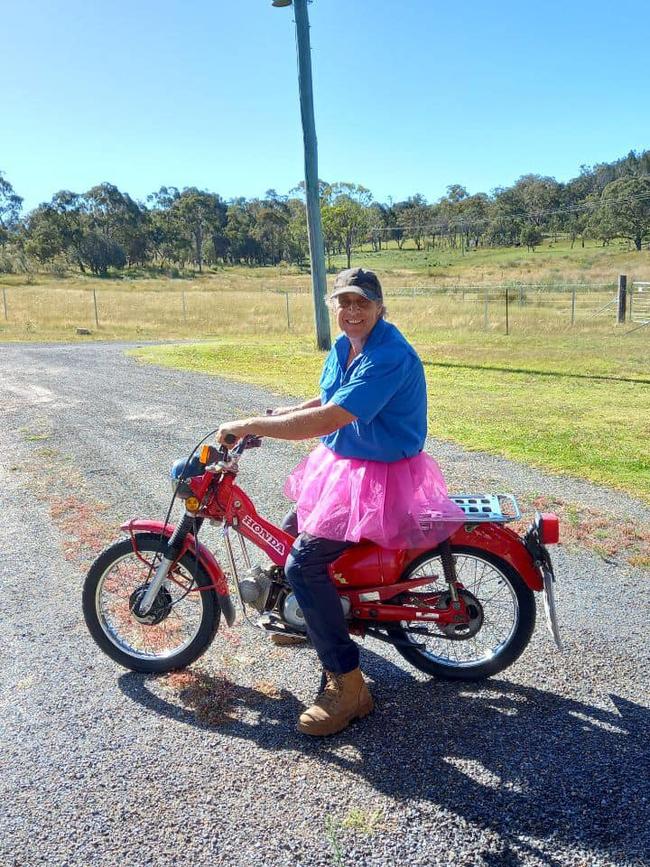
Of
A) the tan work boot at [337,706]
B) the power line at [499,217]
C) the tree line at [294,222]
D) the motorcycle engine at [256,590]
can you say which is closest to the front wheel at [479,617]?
the tan work boot at [337,706]

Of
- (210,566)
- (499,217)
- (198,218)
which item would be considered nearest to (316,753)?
(210,566)

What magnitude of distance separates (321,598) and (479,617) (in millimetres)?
799

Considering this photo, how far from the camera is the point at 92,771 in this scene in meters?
2.62

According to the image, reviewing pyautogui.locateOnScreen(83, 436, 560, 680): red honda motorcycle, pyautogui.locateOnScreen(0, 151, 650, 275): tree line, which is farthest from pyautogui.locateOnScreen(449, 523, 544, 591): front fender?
pyautogui.locateOnScreen(0, 151, 650, 275): tree line

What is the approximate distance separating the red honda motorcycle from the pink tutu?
15 centimetres

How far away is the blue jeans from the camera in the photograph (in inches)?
110

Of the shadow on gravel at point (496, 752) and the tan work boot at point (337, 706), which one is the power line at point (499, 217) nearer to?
the shadow on gravel at point (496, 752)

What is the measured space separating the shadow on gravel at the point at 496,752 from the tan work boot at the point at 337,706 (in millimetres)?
52

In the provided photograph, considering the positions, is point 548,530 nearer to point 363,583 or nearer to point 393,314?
point 363,583

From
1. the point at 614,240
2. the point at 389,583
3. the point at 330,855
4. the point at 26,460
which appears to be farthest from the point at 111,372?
the point at 614,240

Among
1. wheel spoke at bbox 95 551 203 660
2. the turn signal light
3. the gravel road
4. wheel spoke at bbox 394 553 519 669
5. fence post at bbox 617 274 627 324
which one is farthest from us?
fence post at bbox 617 274 627 324

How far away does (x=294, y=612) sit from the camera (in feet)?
10.0

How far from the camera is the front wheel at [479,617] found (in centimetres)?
304

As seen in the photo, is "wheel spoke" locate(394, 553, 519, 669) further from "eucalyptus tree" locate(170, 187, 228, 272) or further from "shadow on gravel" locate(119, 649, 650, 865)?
"eucalyptus tree" locate(170, 187, 228, 272)
